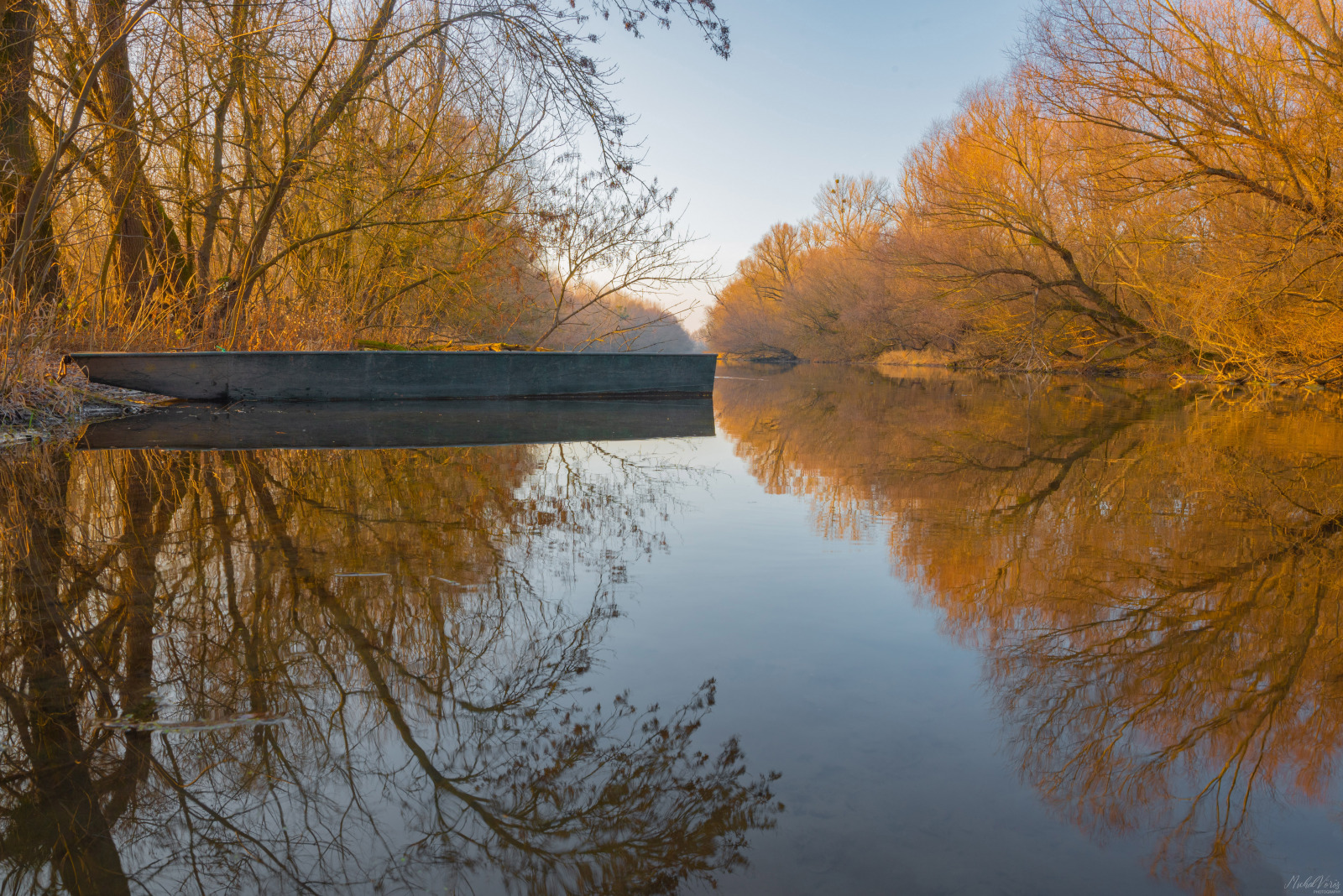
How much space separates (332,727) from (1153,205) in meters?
15.2

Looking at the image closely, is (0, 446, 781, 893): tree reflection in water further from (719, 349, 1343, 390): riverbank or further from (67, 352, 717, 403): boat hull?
(719, 349, 1343, 390): riverbank

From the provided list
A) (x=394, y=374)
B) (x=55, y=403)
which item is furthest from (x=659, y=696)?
(x=394, y=374)

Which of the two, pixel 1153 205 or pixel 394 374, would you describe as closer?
pixel 394 374

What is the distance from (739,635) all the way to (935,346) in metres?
28.4

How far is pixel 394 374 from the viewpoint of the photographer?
917 cm

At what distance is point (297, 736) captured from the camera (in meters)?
1.56

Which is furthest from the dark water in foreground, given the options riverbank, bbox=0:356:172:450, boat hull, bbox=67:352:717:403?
boat hull, bbox=67:352:717:403

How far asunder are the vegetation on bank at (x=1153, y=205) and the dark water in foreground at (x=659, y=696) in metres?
8.00

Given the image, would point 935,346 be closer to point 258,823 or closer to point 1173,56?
point 1173,56

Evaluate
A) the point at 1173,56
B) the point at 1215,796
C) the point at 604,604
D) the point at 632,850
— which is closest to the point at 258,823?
the point at 632,850

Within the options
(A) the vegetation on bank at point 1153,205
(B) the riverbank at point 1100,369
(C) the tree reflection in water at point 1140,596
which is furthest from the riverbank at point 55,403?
(A) the vegetation on bank at point 1153,205

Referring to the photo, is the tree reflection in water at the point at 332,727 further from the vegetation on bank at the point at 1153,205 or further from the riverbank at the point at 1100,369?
the vegetation on bank at the point at 1153,205

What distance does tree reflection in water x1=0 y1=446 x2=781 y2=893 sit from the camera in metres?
1.25

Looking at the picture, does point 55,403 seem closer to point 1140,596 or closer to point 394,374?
point 394,374
